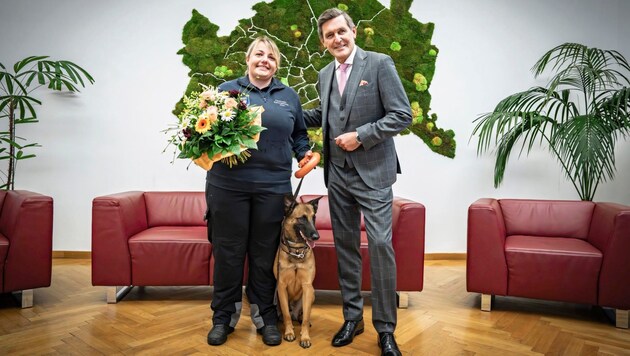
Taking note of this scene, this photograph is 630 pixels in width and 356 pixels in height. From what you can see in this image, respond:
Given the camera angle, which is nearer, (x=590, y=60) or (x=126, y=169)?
(x=590, y=60)

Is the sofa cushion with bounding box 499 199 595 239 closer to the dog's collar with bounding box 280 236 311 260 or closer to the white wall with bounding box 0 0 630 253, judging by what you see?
the white wall with bounding box 0 0 630 253

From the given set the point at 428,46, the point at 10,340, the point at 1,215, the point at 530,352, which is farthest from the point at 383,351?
the point at 428,46

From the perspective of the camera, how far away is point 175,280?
273 cm

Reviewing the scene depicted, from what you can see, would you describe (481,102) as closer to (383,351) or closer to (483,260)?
(483,260)

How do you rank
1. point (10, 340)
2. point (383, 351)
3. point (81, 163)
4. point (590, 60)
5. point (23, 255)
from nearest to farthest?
1. point (383, 351)
2. point (10, 340)
3. point (23, 255)
4. point (590, 60)
5. point (81, 163)

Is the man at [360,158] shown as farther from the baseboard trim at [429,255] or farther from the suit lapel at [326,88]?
the baseboard trim at [429,255]

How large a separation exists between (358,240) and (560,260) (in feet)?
4.57

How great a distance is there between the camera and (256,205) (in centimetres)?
209

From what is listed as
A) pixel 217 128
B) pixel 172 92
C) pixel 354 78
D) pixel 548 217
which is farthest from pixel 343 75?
pixel 172 92

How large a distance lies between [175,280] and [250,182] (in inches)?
46.1

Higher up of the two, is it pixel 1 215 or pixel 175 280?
pixel 1 215

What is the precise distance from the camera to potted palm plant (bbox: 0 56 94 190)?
3441mm

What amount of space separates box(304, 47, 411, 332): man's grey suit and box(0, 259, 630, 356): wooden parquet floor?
33 cm

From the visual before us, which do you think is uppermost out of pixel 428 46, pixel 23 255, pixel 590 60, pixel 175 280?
pixel 428 46
